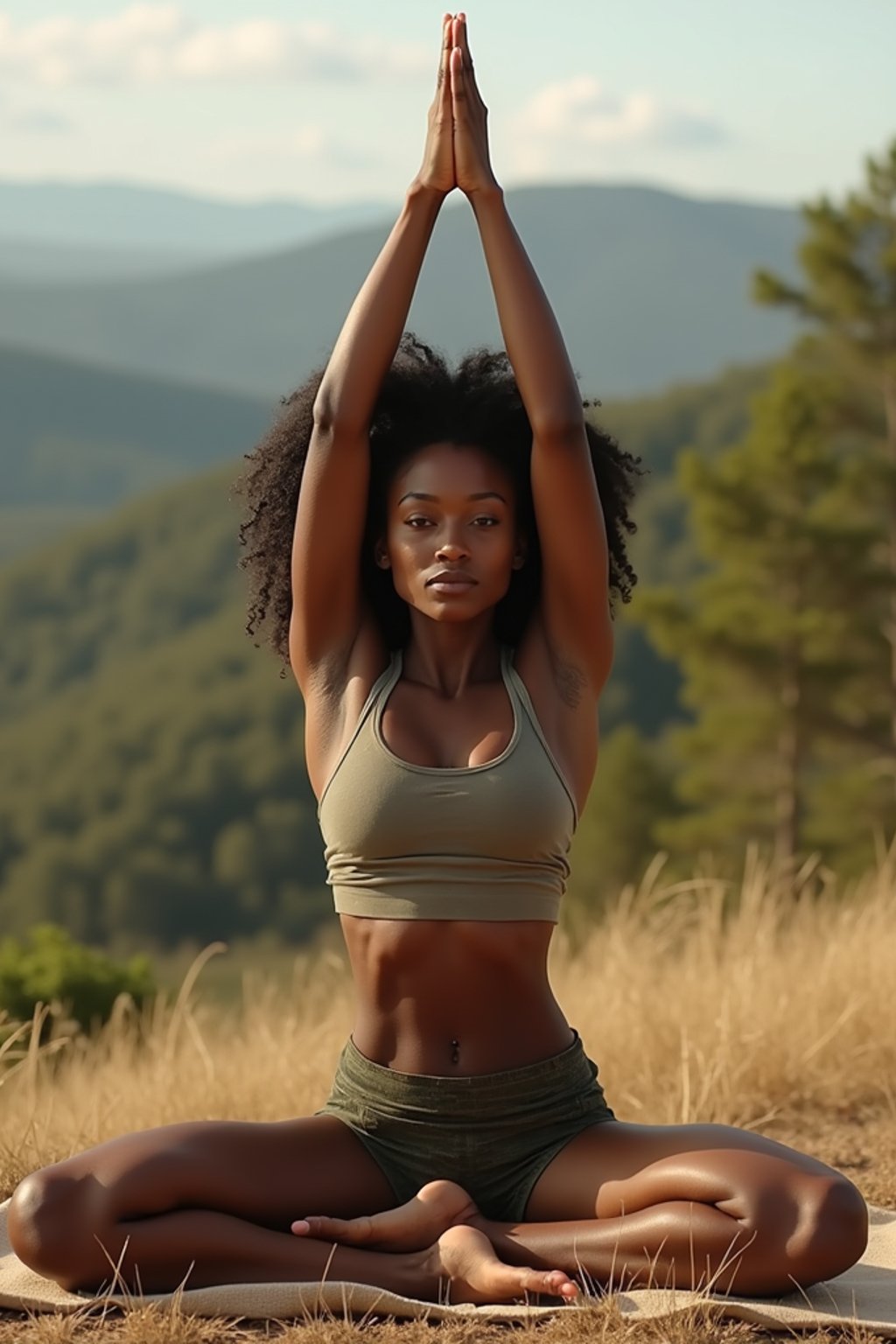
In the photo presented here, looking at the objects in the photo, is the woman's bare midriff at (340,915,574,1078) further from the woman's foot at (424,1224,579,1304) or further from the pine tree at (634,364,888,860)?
the pine tree at (634,364,888,860)

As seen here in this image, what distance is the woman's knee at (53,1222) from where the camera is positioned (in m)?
3.43

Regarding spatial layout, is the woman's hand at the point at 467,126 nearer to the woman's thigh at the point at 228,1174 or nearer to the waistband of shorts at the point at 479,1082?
the waistband of shorts at the point at 479,1082

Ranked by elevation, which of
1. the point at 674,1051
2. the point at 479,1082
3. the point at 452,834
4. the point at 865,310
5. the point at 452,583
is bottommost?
the point at 674,1051

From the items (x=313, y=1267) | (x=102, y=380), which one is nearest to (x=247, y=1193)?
(x=313, y=1267)

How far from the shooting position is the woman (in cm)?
344

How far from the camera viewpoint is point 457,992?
359 cm

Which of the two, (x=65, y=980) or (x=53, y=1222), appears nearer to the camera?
(x=53, y=1222)

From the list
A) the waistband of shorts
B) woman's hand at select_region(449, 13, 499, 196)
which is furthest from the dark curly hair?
the waistband of shorts

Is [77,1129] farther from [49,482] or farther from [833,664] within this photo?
[49,482]

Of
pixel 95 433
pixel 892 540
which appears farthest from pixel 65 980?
pixel 95 433

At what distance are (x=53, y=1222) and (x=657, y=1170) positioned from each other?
1047 millimetres

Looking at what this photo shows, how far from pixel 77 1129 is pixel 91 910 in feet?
234

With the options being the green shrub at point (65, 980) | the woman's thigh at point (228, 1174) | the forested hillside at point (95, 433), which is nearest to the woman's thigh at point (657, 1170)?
the woman's thigh at point (228, 1174)

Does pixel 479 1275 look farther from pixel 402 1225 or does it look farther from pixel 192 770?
pixel 192 770
